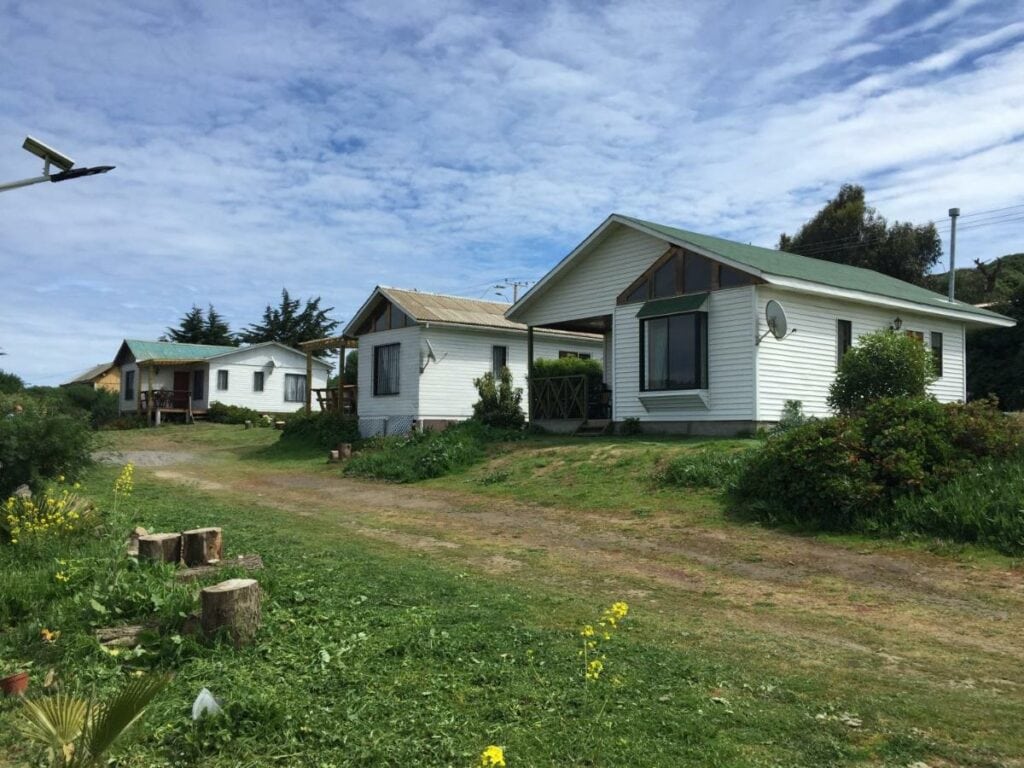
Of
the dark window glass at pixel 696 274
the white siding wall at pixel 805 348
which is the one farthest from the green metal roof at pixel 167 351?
the white siding wall at pixel 805 348

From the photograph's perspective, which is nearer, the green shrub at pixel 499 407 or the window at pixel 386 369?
the green shrub at pixel 499 407

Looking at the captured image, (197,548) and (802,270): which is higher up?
(802,270)

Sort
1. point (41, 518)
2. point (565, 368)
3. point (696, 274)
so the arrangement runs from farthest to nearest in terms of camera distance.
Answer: point (565, 368) < point (696, 274) < point (41, 518)

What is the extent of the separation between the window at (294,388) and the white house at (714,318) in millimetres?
24711

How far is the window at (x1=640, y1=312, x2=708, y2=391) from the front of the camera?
17.8m

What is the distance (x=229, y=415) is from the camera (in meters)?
39.0

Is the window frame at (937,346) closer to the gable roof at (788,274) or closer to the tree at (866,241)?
the gable roof at (788,274)

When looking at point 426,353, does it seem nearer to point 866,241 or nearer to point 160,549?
point 160,549

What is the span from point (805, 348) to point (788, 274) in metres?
1.74

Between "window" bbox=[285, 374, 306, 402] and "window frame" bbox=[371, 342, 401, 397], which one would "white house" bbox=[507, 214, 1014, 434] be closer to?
"window frame" bbox=[371, 342, 401, 397]

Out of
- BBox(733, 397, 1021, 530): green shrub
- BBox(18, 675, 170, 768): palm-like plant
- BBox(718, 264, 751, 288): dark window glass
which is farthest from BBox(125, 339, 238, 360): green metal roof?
BBox(18, 675, 170, 768): palm-like plant

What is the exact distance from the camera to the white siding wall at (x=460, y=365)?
25344mm

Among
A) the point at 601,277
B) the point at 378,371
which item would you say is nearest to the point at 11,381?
the point at 378,371

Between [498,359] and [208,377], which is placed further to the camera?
[208,377]
